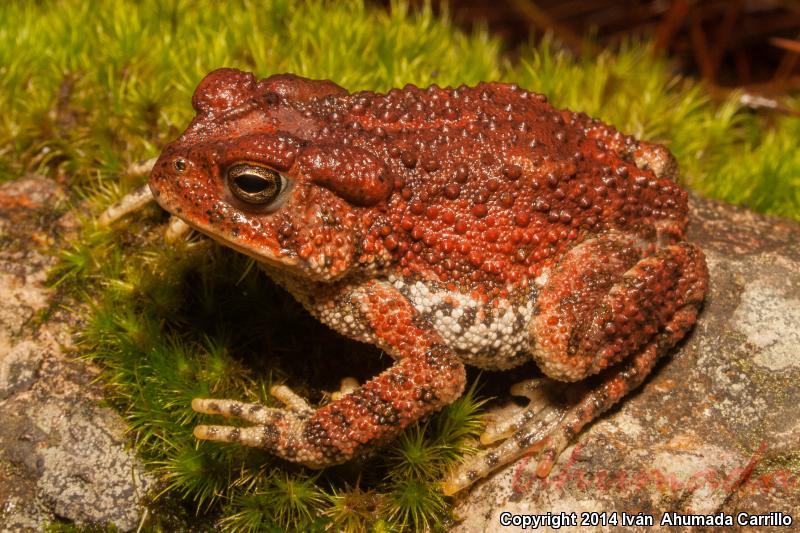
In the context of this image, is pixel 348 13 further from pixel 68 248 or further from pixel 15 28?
pixel 68 248

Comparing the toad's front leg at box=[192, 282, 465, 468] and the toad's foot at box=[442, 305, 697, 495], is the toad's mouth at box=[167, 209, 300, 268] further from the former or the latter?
the toad's foot at box=[442, 305, 697, 495]

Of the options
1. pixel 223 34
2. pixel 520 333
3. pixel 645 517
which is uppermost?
pixel 223 34

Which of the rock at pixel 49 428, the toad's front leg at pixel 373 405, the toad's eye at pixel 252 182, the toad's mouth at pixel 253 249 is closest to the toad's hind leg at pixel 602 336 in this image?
the toad's front leg at pixel 373 405

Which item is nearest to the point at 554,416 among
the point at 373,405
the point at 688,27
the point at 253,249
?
the point at 373,405

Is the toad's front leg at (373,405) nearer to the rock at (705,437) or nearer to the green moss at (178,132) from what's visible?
the green moss at (178,132)

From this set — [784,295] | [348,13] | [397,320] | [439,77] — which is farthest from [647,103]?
[397,320]

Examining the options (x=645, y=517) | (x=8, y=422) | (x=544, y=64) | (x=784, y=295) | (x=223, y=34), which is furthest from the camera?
(x=544, y=64)
